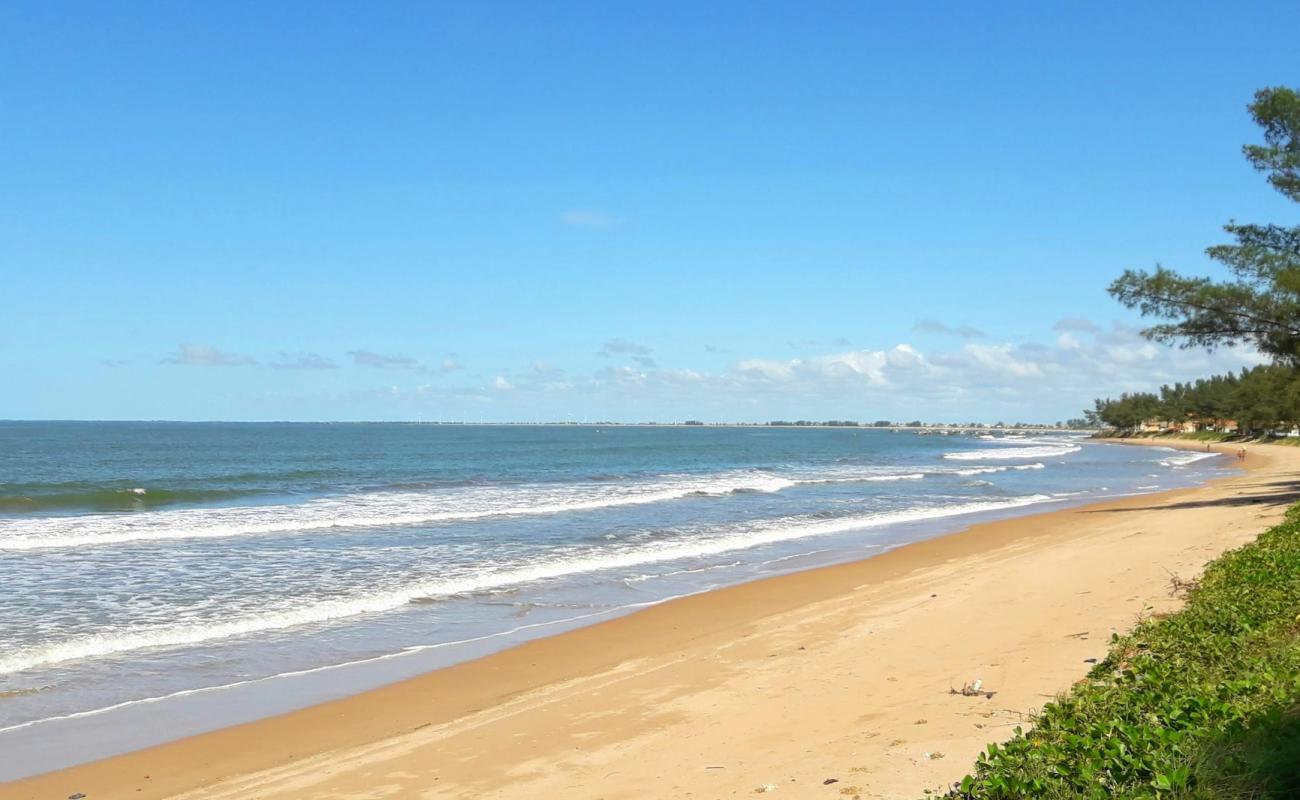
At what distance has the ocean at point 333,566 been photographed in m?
10.8

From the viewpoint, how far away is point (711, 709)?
8789 millimetres

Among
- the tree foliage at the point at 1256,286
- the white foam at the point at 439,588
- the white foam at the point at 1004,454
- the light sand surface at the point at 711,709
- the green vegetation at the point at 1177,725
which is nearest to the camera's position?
the green vegetation at the point at 1177,725

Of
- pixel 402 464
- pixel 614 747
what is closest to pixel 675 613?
pixel 614 747

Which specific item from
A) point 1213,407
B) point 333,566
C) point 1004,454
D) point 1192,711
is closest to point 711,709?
point 1192,711

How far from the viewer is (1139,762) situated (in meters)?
4.81

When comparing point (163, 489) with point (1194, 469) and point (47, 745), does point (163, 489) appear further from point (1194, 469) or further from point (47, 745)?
point (1194, 469)

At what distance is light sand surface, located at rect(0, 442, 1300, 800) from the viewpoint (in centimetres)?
701

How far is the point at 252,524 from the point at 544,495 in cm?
1272

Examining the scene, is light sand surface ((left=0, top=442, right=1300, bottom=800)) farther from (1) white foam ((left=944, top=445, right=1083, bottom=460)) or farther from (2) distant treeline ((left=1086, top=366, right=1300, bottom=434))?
(1) white foam ((left=944, top=445, right=1083, bottom=460))

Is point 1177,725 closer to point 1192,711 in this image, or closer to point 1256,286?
point 1192,711

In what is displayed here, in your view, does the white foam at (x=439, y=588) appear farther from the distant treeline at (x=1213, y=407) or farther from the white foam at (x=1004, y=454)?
the white foam at (x=1004, y=454)

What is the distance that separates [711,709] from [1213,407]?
132179 millimetres

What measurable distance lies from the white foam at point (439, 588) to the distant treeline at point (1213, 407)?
16.4m

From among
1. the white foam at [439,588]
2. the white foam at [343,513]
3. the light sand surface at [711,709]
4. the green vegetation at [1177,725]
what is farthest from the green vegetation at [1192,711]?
the white foam at [343,513]
